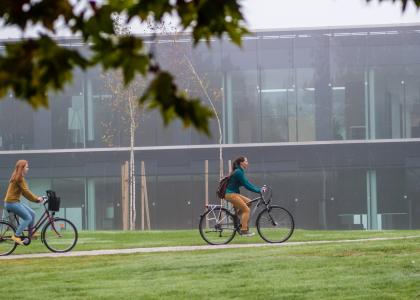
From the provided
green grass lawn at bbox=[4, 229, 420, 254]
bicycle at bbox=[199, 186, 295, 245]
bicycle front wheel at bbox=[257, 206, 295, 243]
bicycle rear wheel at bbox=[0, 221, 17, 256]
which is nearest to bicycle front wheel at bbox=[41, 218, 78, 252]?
bicycle rear wheel at bbox=[0, 221, 17, 256]

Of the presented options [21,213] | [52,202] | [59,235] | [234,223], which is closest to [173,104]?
[52,202]

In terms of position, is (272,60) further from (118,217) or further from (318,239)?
(318,239)

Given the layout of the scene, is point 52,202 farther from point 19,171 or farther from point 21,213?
point 19,171

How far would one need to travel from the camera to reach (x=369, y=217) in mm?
33469

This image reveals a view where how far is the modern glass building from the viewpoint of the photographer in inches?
1318

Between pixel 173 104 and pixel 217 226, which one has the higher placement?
pixel 173 104

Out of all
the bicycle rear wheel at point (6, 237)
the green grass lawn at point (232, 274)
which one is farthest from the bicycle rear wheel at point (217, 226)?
the bicycle rear wheel at point (6, 237)

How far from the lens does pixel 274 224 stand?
17.0 metres

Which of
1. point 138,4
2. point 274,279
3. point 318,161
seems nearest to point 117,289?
point 274,279

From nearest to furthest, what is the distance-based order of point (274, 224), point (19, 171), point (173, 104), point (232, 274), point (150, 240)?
point (173, 104) → point (232, 274) → point (19, 171) → point (274, 224) → point (150, 240)

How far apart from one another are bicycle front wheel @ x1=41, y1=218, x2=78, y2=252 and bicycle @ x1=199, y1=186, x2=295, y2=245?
2.33 meters

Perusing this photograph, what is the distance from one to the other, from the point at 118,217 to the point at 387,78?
11.0 meters

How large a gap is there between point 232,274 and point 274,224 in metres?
5.28

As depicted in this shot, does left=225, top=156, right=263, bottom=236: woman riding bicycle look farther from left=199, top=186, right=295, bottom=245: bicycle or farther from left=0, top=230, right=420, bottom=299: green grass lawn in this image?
left=0, top=230, right=420, bottom=299: green grass lawn
